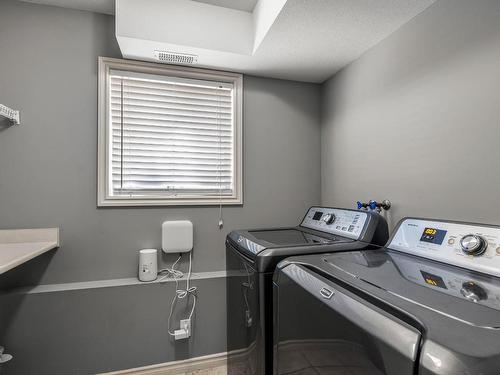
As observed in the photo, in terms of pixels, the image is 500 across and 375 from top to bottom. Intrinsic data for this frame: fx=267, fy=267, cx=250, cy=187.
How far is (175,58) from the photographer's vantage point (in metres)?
1.76

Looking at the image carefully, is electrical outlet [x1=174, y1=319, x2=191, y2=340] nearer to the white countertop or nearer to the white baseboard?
the white baseboard

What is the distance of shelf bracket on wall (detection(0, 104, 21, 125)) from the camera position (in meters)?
1.47

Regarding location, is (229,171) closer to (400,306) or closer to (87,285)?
(87,285)

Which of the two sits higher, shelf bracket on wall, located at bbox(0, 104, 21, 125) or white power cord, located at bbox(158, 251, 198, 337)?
shelf bracket on wall, located at bbox(0, 104, 21, 125)

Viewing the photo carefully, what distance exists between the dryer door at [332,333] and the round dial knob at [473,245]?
50cm

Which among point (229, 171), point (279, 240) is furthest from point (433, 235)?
point (229, 171)

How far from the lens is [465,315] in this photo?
557 millimetres

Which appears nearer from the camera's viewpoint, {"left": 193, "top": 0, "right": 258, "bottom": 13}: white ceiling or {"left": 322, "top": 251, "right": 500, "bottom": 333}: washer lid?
{"left": 322, "top": 251, "right": 500, "bottom": 333}: washer lid

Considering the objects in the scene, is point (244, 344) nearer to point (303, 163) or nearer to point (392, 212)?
point (392, 212)

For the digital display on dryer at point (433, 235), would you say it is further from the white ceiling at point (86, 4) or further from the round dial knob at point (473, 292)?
the white ceiling at point (86, 4)

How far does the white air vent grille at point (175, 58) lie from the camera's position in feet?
5.59

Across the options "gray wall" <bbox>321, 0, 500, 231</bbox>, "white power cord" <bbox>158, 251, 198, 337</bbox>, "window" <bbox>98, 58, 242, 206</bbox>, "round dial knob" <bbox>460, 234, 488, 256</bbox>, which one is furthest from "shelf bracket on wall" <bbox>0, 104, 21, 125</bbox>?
"round dial knob" <bbox>460, 234, 488, 256</bbox>

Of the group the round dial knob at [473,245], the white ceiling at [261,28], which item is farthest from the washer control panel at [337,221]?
the white ceiling at [261,28]

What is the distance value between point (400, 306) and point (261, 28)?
1577mm
